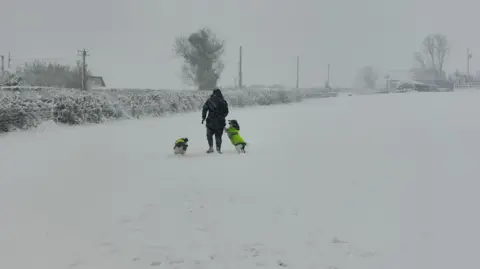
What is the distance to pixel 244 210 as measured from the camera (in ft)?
20.9

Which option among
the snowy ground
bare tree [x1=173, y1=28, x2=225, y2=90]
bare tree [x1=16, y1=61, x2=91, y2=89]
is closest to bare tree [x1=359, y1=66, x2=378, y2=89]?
bare tree [x1=173, y1=28, x2=225, y2=90]

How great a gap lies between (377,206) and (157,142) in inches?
401

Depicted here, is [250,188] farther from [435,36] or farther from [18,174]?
[435,36]

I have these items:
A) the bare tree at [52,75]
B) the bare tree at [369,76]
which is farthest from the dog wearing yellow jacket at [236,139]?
the bare tree at [369,76]

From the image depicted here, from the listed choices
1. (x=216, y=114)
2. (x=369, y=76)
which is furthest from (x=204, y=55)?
(x=369, y=76)

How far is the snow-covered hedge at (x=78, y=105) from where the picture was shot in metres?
19.0

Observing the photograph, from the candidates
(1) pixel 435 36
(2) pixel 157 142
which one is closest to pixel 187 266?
(2) pixel 157 142

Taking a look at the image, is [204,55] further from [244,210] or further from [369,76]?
[369,76]

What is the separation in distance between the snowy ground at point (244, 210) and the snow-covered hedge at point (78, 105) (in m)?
7.88

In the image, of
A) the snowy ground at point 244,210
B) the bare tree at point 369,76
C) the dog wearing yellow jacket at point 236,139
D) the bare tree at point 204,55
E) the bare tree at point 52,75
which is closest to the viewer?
the snowy ground at point 244,210

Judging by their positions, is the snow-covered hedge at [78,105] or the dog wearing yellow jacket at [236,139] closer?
the dog wearing yellow jacket at [236,139]

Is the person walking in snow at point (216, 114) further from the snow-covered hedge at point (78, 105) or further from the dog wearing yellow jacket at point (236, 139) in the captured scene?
the snow-covered hedge at point (78, 105)

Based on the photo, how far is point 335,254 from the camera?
4762 mm

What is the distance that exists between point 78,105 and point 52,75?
33302mm
